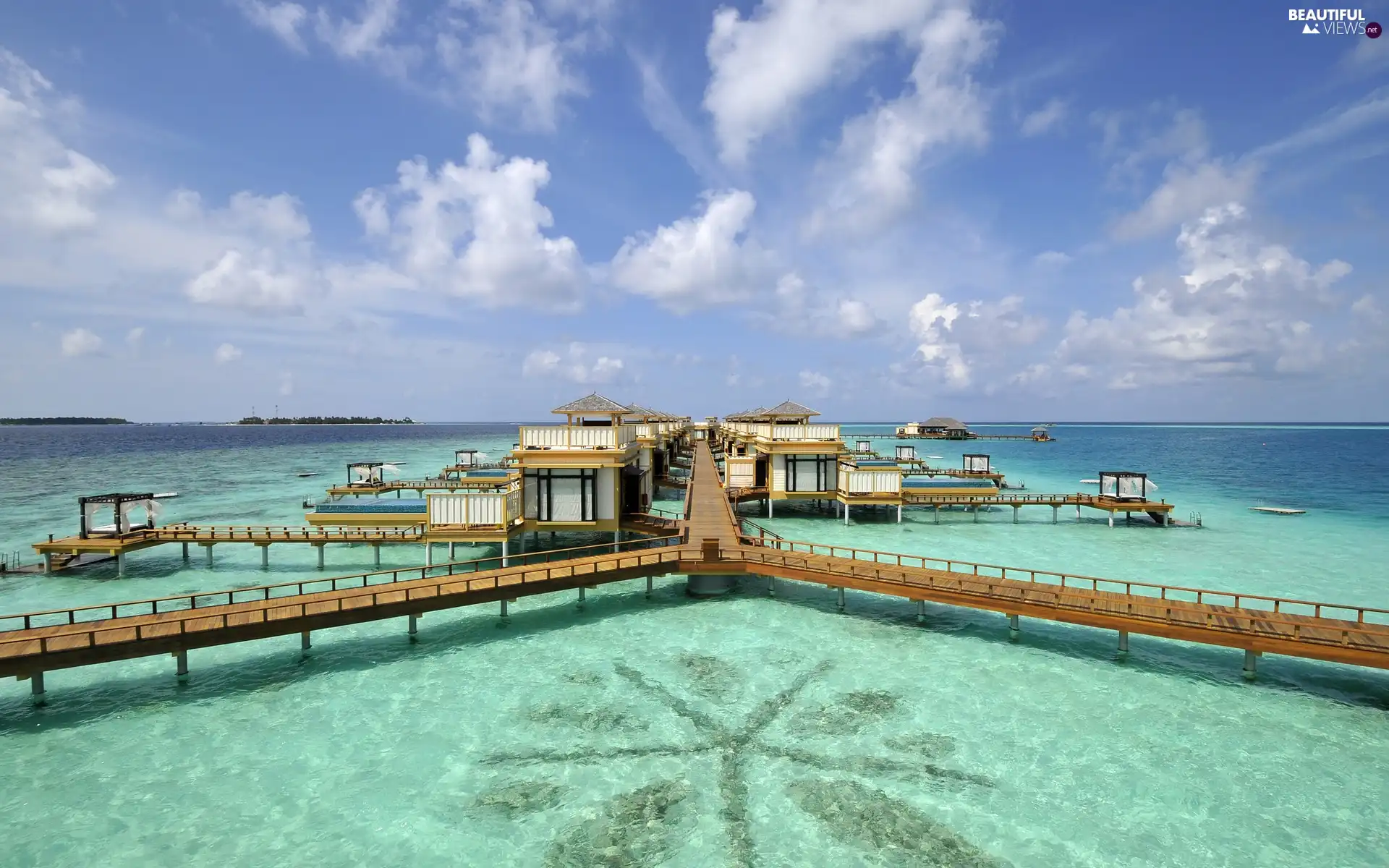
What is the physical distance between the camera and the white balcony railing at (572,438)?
2550 cm

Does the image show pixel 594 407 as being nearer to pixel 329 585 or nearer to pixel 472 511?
pixel 472 511

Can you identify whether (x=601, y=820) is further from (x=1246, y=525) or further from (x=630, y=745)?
(x=1246, y=525)

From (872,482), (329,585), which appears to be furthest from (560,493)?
(872,482)

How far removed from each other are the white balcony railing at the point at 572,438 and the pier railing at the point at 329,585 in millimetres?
4558

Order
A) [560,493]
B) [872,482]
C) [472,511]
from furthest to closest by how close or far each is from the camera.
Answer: [872,482]
[560,493]
[472,511]

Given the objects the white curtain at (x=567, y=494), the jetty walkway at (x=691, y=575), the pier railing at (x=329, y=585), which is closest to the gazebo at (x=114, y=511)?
the pier railing at (x=329, y=585)

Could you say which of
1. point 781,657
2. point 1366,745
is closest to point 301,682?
point 781,657

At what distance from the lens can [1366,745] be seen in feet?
43.7

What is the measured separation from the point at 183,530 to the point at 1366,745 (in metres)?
43.2

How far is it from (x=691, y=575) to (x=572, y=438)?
26.9 feet

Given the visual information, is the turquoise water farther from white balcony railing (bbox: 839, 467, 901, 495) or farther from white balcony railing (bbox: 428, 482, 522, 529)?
white balcony railing (bbox: 839, 467, 901, 495)

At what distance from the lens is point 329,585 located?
25.3 m

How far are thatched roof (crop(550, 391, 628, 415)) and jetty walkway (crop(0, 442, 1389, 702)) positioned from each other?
6461 millimetres

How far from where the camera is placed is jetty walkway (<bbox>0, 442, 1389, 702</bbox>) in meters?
15.1
